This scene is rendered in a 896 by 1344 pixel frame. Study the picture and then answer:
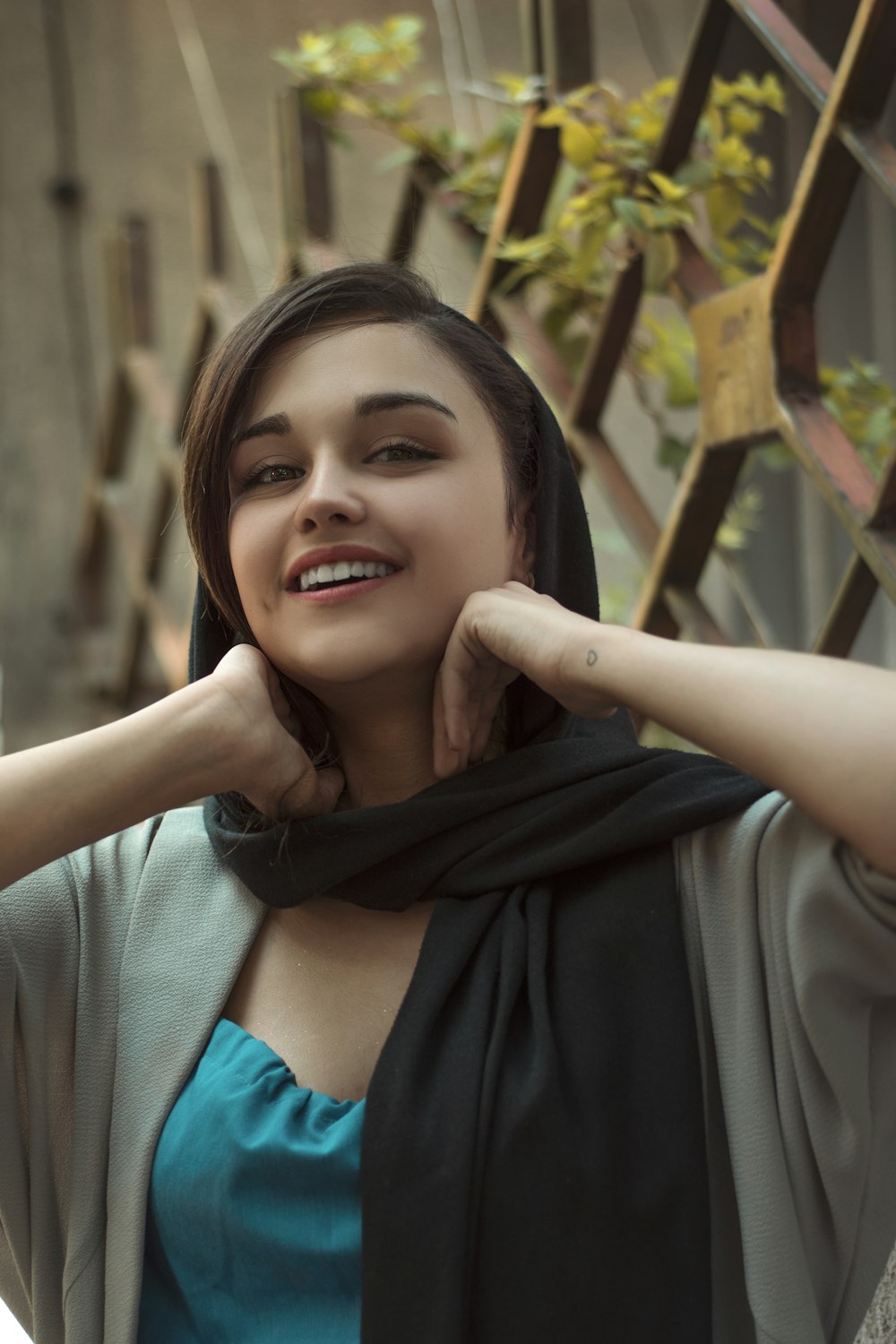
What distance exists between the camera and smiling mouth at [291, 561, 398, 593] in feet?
3.30

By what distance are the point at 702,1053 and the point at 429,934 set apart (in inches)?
8.4

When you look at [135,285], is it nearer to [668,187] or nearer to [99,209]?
[99,209]

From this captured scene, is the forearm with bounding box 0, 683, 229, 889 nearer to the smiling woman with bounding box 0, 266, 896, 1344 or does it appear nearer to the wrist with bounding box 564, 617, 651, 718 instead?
the smiling woman with bounding box 0, 266, 896, 1344

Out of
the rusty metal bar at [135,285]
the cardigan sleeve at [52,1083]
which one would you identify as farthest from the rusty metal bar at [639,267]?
the rusty metal bar at [135,285]

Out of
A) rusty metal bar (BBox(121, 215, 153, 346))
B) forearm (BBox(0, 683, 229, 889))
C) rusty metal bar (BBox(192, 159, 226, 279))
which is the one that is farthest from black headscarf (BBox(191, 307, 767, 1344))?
rusty metal bar (BBox(121, 215, 153, 346))

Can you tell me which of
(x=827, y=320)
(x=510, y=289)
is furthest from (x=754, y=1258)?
(x=827, y=320)

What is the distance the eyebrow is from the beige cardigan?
1.17 ft

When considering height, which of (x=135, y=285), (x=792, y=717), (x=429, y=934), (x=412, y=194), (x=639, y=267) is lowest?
(x=429, y=934)

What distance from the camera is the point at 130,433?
3221 mm

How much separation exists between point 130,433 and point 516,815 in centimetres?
243

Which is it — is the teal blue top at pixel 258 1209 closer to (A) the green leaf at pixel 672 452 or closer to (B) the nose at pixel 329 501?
(B) the nose at pixel 329 501

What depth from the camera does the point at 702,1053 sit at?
3.12ft

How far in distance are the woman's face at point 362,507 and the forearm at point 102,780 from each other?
0.34 ft

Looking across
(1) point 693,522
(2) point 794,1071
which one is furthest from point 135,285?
(2) point 794,1071
